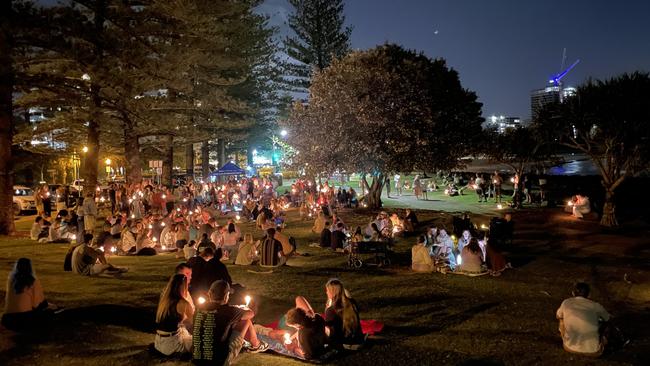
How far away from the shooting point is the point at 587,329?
6.61 m

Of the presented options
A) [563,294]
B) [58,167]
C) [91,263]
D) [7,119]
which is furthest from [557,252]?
[58,167]

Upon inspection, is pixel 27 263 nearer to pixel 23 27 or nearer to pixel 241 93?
pixel 23 27

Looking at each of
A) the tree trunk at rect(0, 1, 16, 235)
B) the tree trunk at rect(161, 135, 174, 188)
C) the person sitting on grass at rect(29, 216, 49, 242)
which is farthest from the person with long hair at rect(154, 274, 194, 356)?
the tree trunk at rect(161, 135, 174, 188)

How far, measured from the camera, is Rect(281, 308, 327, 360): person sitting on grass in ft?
21.2

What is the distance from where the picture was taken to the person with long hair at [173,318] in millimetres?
6277

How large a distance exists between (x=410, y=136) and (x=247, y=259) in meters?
11.4

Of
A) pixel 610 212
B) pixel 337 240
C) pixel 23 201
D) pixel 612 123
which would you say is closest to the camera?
pixel 337 240

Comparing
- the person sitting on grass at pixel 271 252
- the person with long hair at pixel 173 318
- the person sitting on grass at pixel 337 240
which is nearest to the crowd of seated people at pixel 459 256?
the person sitting on grass at pixel 337 240

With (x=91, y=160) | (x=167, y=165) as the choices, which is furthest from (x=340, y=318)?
(x=167, y=165)

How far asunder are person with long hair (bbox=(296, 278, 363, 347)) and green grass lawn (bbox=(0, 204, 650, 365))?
27 cm

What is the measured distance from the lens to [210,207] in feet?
89.5

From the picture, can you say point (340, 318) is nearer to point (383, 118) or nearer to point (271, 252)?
point (271, 252)

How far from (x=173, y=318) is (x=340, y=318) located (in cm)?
224

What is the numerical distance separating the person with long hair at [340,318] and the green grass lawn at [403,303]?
0.27m
